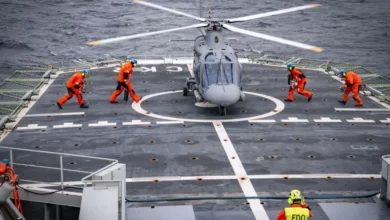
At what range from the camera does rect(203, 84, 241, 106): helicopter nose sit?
2316cm

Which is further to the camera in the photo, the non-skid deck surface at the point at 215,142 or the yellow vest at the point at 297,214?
the non-skid deck surface at the point at 215,142

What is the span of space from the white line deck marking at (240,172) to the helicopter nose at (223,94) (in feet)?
2.91

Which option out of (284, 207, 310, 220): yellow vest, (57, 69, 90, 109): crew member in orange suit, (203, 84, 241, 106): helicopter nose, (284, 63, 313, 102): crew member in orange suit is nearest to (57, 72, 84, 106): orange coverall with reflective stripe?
(57, 69, 90, 109): crew member in orange suit

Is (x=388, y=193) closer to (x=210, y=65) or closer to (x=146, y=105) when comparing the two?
(x=210, y=65)

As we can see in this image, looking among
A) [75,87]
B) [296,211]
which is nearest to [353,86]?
[75,87]

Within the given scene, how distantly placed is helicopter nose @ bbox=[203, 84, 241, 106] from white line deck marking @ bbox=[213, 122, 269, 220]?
0.89 metres

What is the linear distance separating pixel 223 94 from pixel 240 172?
5.65m

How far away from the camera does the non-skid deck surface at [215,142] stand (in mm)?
17000

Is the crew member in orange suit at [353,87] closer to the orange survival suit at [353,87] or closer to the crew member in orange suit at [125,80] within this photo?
the orange survival suit at [353,87]

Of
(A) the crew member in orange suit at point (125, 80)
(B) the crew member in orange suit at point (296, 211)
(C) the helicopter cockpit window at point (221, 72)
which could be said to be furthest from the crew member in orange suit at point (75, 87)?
(B) the crew member in orange suit at point (296, 211)

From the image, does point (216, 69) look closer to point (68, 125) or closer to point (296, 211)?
point (68, 125)

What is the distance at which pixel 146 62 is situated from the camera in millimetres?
35156

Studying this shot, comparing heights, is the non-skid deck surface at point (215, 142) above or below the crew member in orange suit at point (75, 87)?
below

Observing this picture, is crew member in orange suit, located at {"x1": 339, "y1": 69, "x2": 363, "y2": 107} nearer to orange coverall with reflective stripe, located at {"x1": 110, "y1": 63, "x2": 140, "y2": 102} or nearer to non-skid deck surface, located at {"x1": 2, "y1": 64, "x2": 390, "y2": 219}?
non-skid deck surface, located at {"x1": 2, "y1": 64, "x2": 390, "y2": 219}
